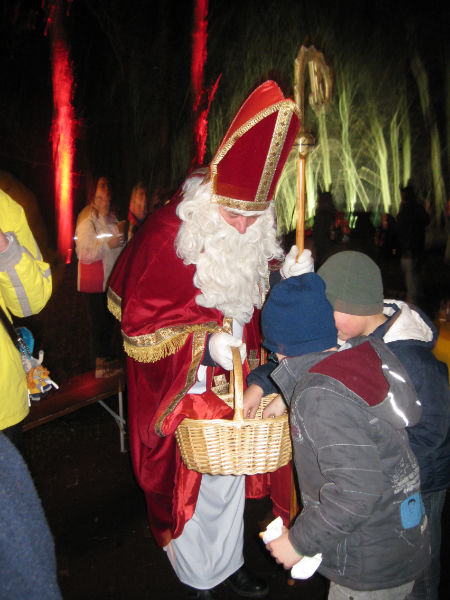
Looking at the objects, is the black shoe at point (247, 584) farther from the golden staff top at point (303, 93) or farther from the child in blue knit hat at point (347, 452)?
the golden staff top at point (303, 93)

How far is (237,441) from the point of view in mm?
2068

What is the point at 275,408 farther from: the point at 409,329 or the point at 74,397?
the point at 74,397

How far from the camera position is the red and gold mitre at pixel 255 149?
7.72 ft

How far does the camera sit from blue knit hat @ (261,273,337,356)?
5.52ft

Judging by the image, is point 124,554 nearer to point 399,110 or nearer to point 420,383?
point 420,383

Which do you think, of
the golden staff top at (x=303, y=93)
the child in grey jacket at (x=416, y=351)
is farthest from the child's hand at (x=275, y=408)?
the golden staff top at (x=303, y=93)

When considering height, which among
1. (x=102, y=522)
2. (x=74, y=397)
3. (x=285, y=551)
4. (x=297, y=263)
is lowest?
(x=102, y=522)

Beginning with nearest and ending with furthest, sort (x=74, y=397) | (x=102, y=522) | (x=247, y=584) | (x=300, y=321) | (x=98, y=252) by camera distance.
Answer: (x=300, y=321), (x=247, y=584), (x=102, y=522), (x=74, y=397), (x=98, y=252)

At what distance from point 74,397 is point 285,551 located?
9.49 feet

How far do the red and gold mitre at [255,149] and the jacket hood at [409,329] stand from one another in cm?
87

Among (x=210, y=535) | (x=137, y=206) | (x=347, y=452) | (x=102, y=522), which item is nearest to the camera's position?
(x=347, y=452)

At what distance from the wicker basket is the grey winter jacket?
365 mm

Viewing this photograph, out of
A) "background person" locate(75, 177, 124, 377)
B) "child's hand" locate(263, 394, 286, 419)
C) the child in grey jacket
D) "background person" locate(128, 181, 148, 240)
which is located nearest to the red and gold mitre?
the child in grey jacket

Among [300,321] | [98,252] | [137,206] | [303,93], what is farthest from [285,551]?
[137,206]
